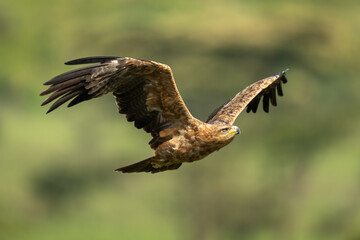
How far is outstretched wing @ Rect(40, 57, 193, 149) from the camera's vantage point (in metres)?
8.91

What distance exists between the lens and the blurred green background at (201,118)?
35719 millimetres

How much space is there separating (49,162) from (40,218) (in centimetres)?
286

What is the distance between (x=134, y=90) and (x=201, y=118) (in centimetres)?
2065

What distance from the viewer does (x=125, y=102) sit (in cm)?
995

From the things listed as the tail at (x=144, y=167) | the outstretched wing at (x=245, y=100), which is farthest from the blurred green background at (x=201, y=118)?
the tail at (x=144, y=167)

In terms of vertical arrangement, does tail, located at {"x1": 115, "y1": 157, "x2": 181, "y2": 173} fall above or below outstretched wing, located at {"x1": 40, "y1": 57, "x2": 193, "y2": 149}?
below

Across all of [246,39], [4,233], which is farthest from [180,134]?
[246,39]

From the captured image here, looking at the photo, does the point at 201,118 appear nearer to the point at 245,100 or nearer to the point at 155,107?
the point at 245,100

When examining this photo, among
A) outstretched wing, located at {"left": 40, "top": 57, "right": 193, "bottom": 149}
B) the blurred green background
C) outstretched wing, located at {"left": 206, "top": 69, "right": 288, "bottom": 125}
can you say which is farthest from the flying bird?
the blurred green background

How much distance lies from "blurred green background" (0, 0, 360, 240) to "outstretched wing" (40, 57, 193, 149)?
76.3 feet

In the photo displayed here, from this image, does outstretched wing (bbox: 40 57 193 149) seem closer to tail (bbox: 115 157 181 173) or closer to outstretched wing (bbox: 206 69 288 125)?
tail (bbox: 115 157 181 173)

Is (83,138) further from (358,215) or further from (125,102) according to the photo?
(125,102)

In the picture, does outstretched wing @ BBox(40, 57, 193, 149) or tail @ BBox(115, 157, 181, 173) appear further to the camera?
tail @ BBox(115, 157, 181, 173)

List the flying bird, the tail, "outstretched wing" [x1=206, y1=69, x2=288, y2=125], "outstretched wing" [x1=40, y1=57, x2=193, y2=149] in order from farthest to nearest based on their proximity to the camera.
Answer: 1. "outstretched wing" [x1=206, y1=69, x2=288, y2=125]
2. the tail
3. the flying bird
4. "outstretched wing" [x1=40, y1=57, x2=193, y2=149]
